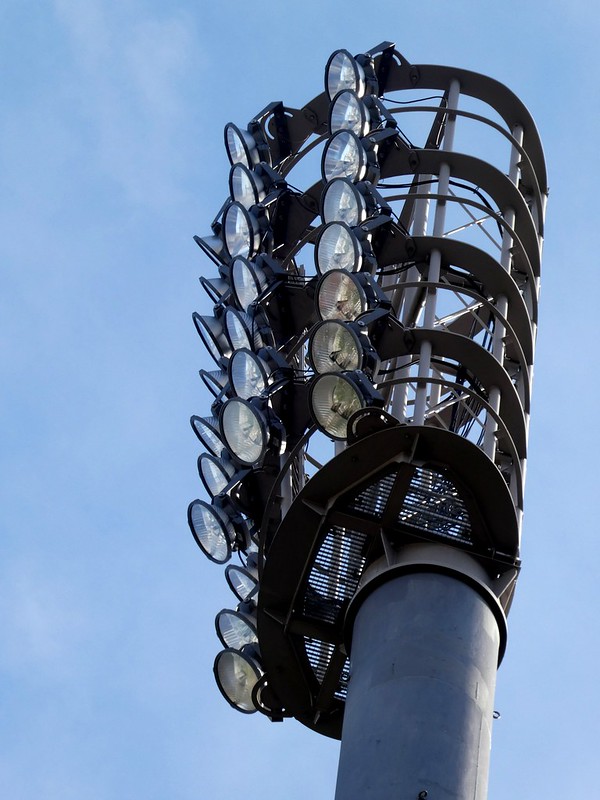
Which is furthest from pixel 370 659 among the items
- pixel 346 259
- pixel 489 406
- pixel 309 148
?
pixel 309 148

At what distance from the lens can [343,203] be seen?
910 inches

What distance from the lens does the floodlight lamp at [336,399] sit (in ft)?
65.9

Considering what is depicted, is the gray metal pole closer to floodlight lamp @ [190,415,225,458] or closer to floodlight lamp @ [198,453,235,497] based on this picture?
floodlight lamp @ [198,453,235,497]

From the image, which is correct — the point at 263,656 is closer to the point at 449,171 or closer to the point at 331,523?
the point at 331,523

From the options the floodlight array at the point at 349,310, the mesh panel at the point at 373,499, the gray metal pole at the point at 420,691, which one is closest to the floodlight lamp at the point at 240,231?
the floodlight array at the point at 349,310

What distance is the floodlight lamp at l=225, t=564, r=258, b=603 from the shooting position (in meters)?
22.4

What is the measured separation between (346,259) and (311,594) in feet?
15.2

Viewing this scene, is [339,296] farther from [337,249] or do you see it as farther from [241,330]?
[241,330]

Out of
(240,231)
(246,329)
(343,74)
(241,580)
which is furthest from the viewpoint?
(343,74)

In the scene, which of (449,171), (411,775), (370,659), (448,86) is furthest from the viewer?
(448,86)

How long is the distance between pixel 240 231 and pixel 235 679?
7.16 metres

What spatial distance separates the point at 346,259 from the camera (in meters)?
22.2

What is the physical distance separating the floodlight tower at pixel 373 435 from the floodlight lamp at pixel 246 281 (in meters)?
0.04

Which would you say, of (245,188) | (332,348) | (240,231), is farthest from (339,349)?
(245,188)
